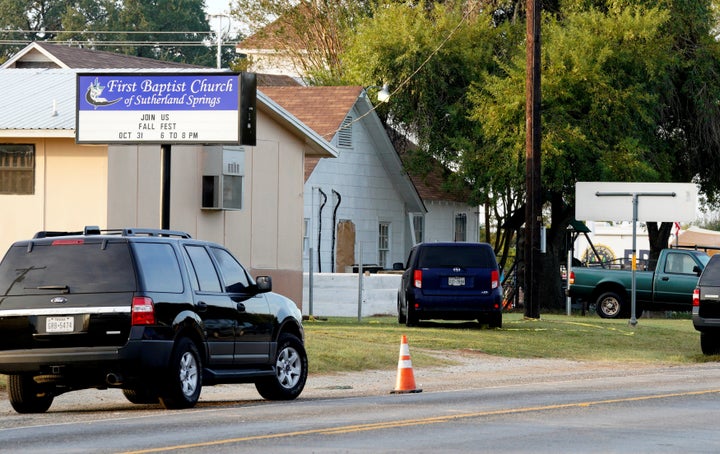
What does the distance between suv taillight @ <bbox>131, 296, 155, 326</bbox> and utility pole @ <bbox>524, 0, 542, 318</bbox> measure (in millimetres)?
18576

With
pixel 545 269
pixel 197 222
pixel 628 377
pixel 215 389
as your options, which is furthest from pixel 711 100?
pixel 215 389

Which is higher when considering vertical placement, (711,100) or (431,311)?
(711,100)

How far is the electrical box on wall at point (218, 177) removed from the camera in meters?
30.1

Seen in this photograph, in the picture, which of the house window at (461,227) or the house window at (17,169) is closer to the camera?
the house window at (17,169)

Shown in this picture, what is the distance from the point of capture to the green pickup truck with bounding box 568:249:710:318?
1550 inches

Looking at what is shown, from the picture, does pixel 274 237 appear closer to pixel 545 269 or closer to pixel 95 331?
pixel 545 269

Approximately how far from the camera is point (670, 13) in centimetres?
4359

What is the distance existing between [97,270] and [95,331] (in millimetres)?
640

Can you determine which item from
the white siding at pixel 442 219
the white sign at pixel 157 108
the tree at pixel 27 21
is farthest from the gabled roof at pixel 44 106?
the tree at pixel 27 21

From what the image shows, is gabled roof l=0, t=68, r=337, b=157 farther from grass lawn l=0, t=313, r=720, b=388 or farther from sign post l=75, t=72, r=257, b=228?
grass lawn l=0, t=313, r=720, b=388

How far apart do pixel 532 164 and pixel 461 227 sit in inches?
644

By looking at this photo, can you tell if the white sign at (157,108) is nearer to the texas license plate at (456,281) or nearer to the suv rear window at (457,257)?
the suv rear window at (457,257)

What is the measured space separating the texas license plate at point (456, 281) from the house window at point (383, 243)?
14472 mm

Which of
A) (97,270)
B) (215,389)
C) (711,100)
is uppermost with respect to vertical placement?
(711,100)
